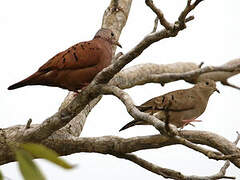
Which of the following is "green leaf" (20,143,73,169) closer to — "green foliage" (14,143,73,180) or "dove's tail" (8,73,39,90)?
"green foliage" (14,143,73,180)

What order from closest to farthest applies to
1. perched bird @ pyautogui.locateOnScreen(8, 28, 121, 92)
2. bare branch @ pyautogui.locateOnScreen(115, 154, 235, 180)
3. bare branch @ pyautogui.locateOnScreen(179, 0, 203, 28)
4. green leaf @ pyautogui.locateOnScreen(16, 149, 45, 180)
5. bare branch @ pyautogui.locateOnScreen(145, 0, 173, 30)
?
green leaf @ pyautogui.locateOnScreen(16, 149, 45, 180), bare branch @ pyautogui.locateOnScreen(179, 0, 203, 28), bare branch @ pyautogui.locateOnScreen(145, 0, 173, 30), bare branch @ pyautogui.locateOnScreen(115, 154, 235, 180), perched bird @ pyautogui.locateOnScreen(8, 28, 121, 92)

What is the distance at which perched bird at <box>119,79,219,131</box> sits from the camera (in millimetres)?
3994

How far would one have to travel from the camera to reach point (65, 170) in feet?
2.62

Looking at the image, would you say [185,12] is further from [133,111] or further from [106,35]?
[106,35]

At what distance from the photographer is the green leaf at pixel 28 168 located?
79 centimetres

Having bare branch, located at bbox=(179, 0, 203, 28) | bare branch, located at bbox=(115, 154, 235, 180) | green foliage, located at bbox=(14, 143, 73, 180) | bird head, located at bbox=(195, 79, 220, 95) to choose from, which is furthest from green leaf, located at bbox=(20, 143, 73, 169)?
bird head, located at bbox=(195, 79, 220, 95)

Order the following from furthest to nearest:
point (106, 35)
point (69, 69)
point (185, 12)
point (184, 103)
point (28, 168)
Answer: point (106, 35)
point (184, 103)
point (69, 69)
point (185, 12)
point (28, 168)

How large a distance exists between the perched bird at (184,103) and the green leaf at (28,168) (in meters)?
3.06

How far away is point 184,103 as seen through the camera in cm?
442

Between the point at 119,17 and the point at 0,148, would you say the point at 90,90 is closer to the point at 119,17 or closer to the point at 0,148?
the point at 0,148

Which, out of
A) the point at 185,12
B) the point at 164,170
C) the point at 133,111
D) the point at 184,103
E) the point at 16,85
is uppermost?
the point at 185,12

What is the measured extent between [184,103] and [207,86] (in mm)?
498

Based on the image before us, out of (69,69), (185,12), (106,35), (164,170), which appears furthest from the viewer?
(106,35)

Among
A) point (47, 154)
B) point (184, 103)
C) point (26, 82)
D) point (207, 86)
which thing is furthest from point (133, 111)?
point (207, 86)
